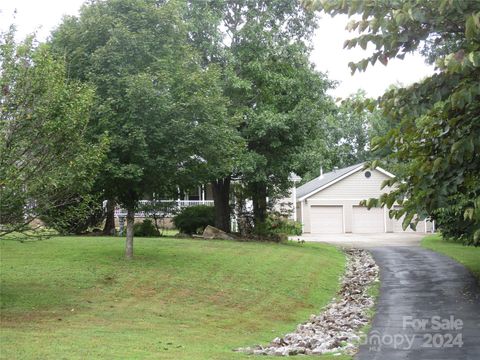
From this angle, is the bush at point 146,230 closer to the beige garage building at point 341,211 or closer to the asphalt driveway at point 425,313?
the asphalt driveway at point 425,313

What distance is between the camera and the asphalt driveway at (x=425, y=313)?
9781 mm

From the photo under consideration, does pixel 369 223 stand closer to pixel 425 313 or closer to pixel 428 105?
pixel 425 313

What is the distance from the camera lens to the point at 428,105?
554cm

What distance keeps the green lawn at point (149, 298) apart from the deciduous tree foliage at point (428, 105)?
4567 millimetres

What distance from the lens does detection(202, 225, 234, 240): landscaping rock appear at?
27641 mm

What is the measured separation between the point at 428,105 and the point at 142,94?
428 inches

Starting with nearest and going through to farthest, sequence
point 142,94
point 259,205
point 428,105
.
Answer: point 428,105, point 142,94, point 259,205

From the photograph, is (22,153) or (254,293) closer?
(22,153)

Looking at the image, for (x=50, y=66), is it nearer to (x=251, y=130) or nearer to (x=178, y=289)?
(x=178, y=289)

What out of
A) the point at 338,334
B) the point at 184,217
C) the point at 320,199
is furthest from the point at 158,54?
the point at 320,199

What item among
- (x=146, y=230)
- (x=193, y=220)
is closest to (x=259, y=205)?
(x=193, y=220)

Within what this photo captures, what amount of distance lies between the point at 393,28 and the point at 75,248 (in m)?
16.1

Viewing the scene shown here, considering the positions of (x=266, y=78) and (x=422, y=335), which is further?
(x=266, y=78)

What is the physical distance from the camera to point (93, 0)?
1786 centimetres
